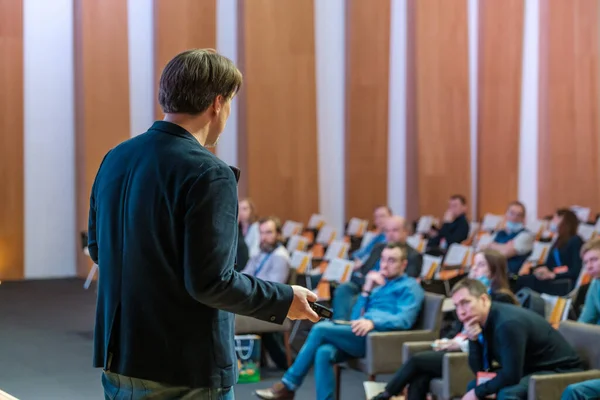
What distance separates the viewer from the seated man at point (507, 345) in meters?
4.36

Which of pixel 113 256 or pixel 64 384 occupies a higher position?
pixel 113 256

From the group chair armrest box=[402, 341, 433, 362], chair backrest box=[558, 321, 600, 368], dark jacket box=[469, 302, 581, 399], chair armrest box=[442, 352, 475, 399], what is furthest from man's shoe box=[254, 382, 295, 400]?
chair backrest box=[558, 321, 600, 368]

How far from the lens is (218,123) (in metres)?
1.93

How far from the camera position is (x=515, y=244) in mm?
8766

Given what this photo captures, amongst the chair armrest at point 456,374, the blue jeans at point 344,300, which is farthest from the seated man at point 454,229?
the chair armrest at point 456,374

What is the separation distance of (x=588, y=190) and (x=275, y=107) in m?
4.97

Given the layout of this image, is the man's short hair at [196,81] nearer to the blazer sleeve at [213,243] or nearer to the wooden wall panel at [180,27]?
the blazer sleeve at [213,243]

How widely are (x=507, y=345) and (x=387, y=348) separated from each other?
1.21 m

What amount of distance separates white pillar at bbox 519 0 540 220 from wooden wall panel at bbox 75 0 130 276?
6.40m

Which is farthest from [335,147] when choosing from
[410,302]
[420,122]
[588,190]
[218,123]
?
[218,123]

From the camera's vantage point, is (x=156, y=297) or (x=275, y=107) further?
(x=275, y=107)

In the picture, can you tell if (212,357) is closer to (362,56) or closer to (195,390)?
A: (195,390)

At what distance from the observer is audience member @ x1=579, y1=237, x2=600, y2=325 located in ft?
17.1

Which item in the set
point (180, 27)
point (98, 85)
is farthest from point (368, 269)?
point (180, 27)
